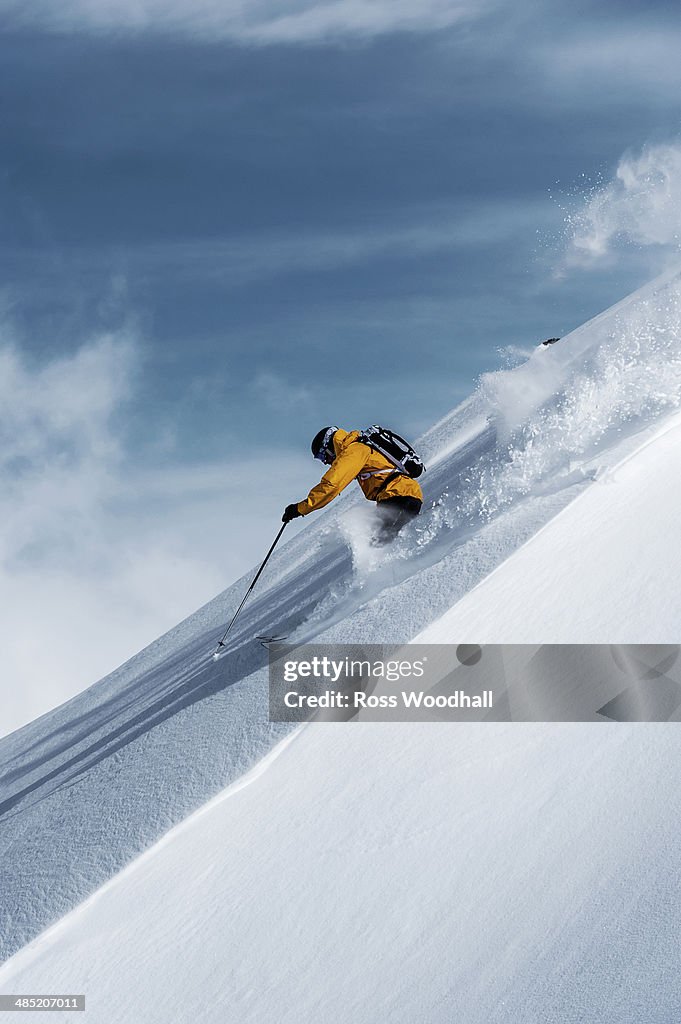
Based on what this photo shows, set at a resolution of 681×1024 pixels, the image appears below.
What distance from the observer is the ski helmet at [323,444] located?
30.2ft

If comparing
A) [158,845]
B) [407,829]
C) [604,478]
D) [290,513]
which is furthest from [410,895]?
[604,478]

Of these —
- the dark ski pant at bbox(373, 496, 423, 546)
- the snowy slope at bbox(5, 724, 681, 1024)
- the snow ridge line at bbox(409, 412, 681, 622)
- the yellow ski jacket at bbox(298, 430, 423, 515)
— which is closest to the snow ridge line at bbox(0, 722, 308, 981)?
the snowy slope at bbox(5, 724, 681, 1024)

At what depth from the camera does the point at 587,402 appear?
34.9 feet

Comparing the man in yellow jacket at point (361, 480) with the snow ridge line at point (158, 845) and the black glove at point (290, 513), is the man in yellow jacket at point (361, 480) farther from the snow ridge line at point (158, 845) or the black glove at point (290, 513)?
the snow ridge line at point (158, 845)

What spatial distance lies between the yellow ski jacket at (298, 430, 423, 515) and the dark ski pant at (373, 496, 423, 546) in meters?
0.08

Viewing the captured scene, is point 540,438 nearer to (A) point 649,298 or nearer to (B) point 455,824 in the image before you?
(A) point 649,298

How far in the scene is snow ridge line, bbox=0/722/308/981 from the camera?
6.23 meters

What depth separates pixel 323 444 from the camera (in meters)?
9.21

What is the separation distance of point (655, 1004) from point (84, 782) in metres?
5.74

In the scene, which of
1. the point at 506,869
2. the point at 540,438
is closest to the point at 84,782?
the point at 506,869

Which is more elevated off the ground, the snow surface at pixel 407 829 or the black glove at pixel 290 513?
the black glove at pixel 290 513

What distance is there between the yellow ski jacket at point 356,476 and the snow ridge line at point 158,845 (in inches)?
92.0

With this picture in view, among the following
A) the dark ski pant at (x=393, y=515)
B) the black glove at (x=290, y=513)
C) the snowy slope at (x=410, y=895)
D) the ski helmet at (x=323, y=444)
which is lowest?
the snowy slope at (x=410, y=895)

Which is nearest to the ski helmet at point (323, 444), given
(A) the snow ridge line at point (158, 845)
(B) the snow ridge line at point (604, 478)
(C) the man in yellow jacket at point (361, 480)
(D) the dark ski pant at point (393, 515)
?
(C) the man in yellow jacket at point (361, 480)
